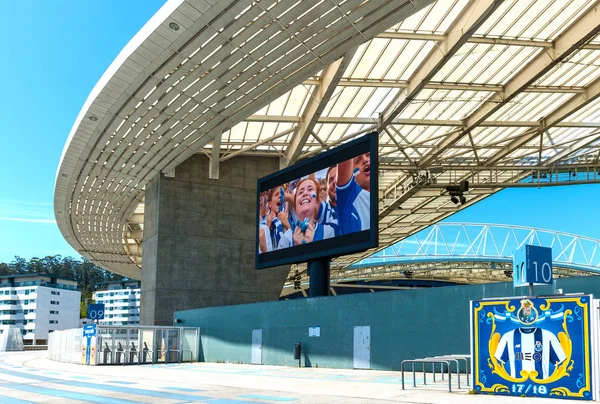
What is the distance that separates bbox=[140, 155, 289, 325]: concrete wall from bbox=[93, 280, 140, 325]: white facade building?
138376mm

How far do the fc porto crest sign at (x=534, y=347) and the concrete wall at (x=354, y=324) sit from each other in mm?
4076

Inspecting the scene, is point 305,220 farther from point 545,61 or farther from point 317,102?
point 545,61

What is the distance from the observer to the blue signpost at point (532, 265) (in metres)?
14.6

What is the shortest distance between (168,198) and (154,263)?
159 inches

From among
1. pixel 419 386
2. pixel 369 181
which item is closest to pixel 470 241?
pixel 369 181

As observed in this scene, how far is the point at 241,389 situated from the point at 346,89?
19.6 m

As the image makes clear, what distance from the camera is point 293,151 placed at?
39.4 meters

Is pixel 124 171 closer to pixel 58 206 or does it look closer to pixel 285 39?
pixel 58 206

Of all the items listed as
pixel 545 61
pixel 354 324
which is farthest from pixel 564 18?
pixel 354 324

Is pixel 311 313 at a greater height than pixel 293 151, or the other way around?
pixel 293 151

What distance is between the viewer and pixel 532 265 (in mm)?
14672

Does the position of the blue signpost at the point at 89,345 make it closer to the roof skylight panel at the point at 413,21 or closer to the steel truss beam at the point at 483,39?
the steel truss beam at the point at 483,39

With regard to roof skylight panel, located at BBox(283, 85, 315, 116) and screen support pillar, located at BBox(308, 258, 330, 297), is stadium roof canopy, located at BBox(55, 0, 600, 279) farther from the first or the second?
screen support pillar, located at BBox(308, 258, 330, 297)

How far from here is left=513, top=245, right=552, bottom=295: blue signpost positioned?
47.8 ft
